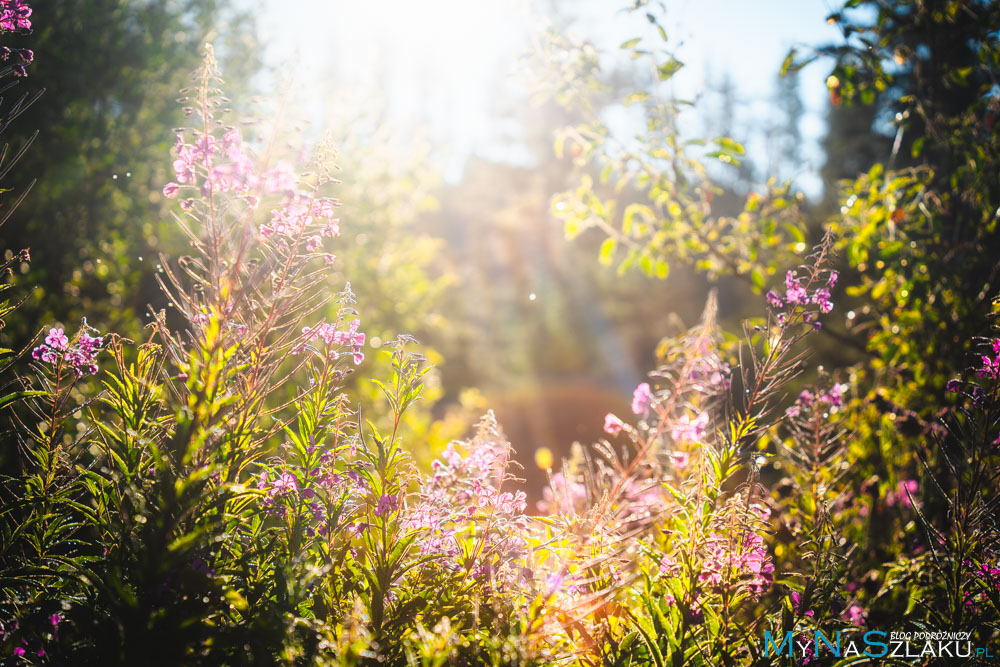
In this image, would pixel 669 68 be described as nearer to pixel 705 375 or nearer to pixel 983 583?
pixel 705 375

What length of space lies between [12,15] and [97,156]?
5.99 metres

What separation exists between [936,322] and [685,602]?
131 inches

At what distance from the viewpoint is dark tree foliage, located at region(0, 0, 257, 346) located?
21.5 ft

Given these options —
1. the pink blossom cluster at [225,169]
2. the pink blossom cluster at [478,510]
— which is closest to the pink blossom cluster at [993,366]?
the pink blossom cluster at [478,510]

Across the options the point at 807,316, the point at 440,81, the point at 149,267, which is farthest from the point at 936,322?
the point at 440,81

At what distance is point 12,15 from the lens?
218 cm

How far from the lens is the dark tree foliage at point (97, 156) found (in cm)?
655

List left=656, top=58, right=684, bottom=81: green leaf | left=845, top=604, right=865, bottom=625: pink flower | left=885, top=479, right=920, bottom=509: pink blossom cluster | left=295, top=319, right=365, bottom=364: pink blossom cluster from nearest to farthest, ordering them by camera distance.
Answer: left=295, top=319, right=365, bottom=364: pink blossom cluster → left=845, top=604, right=865, bottom=625: pink flower → left=656, top=58, right=684, bottom=81: green leaf → left=885, top=479, right=920, bottom=509: pink blossom cluster

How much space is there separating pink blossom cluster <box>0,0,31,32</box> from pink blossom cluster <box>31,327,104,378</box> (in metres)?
1.25

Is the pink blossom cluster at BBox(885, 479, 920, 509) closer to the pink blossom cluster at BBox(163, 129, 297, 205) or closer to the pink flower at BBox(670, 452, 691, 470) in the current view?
the pink flower at BBox(670, 452, 691, 470)

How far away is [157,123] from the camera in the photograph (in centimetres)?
809

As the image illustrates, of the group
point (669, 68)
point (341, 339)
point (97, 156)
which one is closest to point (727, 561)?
point (341, 339)

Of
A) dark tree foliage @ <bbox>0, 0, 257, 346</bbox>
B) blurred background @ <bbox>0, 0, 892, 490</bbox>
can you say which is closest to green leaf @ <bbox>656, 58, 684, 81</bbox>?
blurred background @ <bbox>0, 0, 892, 490</bbox>

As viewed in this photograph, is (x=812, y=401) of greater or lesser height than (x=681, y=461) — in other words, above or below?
above
